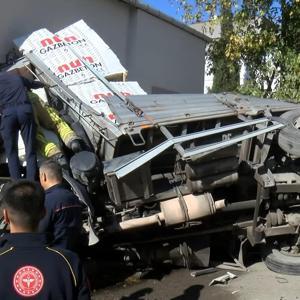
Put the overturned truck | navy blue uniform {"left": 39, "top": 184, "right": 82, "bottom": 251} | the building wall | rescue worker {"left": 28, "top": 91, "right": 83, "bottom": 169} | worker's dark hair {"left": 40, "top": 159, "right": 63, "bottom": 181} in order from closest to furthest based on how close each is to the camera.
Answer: navy blue uniform {"left": 39, "top": 184, "right": 82, "bottom": 251}
worker's dark hair {"left": 40, "top": 159, "right": 63, "bottom": 181}
the overturned truck
rescue worker {"left": 28, "top": 91, "right": 83, "bottom": 169}
the building wall

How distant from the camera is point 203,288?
5.91 meters

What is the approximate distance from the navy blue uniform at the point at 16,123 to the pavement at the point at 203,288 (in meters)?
1.53

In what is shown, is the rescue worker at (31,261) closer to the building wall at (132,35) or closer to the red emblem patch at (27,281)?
the red emblem patch at (27,281)

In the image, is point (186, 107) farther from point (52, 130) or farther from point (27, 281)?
point (27, 281)

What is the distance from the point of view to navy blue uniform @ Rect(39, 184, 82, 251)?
4086 millimetres

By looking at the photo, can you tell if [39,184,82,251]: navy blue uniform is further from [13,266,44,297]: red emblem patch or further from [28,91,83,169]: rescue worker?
[13,266,44,297]: red emblem patch

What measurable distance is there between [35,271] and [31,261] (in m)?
0.04

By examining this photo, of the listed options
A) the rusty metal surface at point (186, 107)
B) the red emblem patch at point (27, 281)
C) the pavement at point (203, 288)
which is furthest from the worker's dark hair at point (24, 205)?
the pavement at point (203, 288)

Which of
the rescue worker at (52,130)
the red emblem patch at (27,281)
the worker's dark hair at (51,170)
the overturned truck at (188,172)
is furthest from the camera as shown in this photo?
the rescue worker at (52,130)

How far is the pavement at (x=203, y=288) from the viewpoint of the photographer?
221 inches

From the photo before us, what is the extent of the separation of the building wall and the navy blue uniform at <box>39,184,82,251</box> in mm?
4577

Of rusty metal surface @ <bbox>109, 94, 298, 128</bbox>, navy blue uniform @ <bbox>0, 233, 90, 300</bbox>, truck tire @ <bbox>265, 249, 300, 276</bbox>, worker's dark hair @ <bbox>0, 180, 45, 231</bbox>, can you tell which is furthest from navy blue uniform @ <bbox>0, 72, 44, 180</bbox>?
navy blue uniform @ <bbox>0, 233, 90, 300</bbox>

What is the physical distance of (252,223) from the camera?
6.30 metres

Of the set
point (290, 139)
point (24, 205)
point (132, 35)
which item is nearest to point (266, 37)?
point (132, 35)
